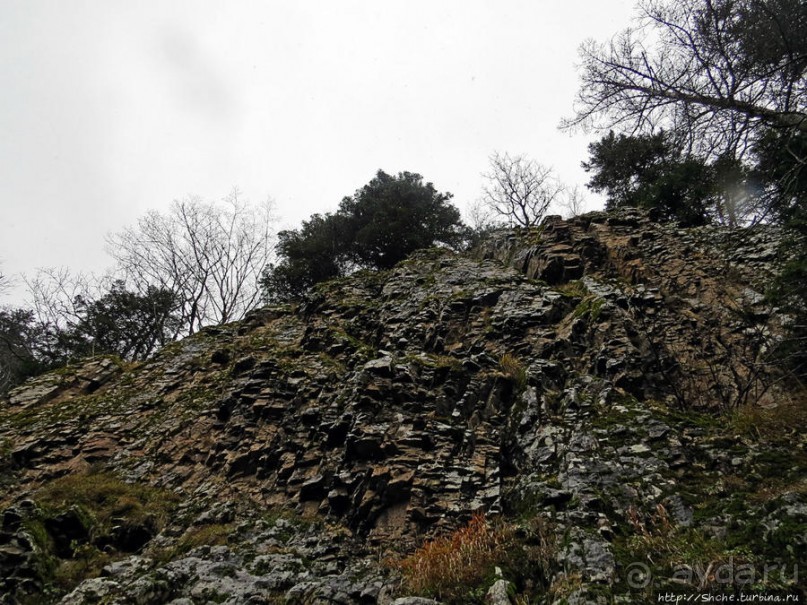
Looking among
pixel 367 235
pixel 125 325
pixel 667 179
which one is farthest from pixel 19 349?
pixel 667 179

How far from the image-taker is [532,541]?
6723 mm

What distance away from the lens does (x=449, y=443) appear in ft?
31.8

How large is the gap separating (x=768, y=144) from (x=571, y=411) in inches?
264

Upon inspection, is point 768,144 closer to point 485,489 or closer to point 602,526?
point 602,526

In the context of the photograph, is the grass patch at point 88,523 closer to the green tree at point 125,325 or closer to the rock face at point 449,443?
the rock face at point 449,443

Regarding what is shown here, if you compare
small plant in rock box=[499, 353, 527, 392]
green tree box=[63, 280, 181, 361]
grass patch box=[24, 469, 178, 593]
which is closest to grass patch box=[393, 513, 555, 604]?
small plant in rock box=[499, 353, 527, 392]

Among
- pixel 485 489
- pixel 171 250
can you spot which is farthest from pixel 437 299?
pixel 171 250

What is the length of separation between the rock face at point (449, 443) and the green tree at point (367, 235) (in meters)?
8.49

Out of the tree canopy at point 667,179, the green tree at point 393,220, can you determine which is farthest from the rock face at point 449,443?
the green tree at point 393,220

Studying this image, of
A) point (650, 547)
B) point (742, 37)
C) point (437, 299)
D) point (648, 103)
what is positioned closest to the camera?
point (650, 547)

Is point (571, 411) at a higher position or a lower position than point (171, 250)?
lower

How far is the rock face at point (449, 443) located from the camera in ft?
20.8

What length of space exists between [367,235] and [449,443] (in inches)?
656

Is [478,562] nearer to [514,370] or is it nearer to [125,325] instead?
[514,370]
